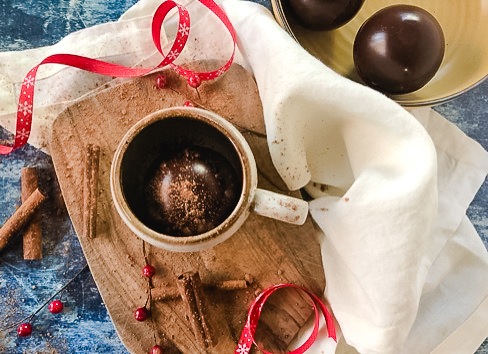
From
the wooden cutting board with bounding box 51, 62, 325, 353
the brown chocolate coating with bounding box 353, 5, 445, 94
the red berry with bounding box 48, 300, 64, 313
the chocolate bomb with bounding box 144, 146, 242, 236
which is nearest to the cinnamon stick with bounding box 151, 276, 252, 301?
the wooden cutting board with bounding box 51, 62, 325, 353

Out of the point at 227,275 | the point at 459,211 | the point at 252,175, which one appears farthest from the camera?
the point at 459,211

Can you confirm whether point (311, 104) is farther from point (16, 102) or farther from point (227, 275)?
point (16, 102)

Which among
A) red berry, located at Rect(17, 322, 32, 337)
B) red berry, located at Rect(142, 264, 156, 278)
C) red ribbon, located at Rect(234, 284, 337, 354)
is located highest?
red berry, located at Rect(142, 264, 156, 278)

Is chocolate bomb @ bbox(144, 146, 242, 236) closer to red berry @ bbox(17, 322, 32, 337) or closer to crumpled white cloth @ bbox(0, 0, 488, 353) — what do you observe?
crumpled white cloth @ bbox(0, 0, 488, 353)

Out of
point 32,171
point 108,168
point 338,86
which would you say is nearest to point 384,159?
point 338,86

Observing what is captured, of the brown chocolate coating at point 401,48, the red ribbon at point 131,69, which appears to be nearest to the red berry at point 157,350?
the red ribbon at point 131,69

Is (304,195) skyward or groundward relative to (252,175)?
groundward

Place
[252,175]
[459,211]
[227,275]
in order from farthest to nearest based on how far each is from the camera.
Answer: [459,211] < [227,275] < [252,175]
